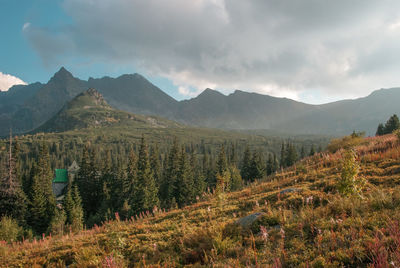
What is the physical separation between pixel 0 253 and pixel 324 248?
11.8 metres

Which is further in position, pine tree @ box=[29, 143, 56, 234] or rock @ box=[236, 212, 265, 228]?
pine tree @ box=[29, 143, 56, 234]

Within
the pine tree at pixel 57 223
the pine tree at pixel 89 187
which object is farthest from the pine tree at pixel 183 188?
the pine tree at pixel 57 223

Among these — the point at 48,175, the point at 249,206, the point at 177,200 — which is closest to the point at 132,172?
the point at 177,200

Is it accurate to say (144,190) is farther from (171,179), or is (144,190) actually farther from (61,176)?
(61,176)

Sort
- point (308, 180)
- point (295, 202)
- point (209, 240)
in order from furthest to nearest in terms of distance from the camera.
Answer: point (308, 180)
point (295, 202)
point (209, 240)

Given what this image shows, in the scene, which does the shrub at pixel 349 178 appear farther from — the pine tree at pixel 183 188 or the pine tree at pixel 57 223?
the pine tree at pixel 183 188

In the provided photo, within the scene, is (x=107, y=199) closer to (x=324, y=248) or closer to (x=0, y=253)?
(x=0, y=253)

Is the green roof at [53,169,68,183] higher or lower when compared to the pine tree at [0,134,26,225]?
lower

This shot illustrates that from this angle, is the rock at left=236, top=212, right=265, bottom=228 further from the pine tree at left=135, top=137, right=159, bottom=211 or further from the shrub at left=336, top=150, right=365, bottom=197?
the pine tree at left=135, top=137, right=159, bottom=211

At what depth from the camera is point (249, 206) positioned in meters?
8.04

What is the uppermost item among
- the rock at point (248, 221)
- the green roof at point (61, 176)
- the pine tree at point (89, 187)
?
the rock at point (248, 221)

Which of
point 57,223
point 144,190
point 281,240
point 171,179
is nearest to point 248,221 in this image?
point 281,240

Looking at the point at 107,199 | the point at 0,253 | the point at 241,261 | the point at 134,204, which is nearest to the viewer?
the point at 241,261

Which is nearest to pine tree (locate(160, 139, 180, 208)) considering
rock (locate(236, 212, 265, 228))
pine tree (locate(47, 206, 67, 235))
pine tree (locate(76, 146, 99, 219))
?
pine tree (locate(76, 146, 99, 219))
